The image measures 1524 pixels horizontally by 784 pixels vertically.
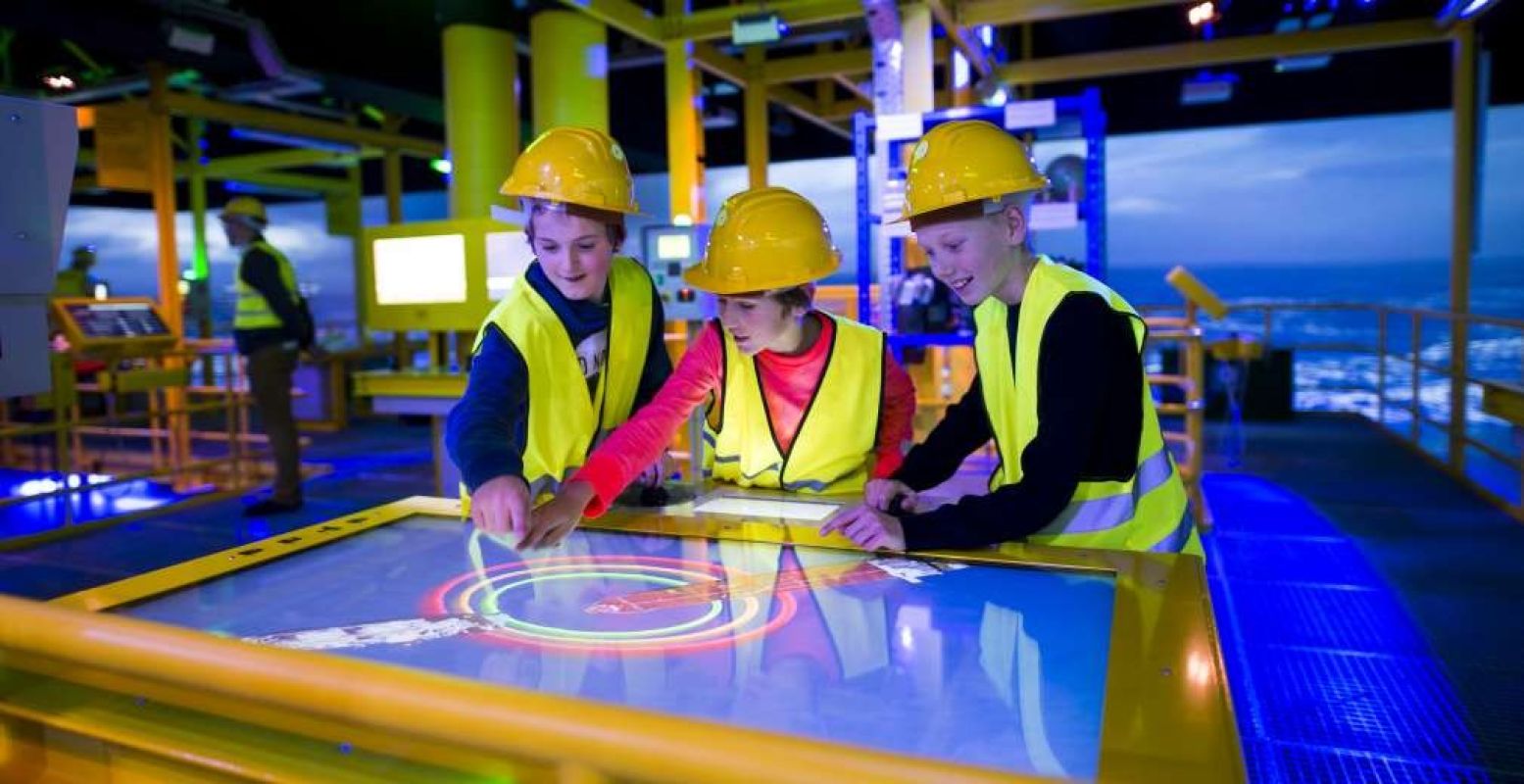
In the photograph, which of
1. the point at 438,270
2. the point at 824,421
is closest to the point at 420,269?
the point at 438,270

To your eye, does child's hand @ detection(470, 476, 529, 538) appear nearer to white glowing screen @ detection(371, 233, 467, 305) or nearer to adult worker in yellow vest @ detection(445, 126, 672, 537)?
adult worker in yellow vest @ detection(445, 126, 672, 537)

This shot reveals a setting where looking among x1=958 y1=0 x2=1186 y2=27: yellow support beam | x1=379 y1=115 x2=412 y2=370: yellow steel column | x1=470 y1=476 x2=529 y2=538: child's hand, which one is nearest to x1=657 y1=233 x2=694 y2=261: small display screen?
x1=958 y1=0 x2=1186 y2=27: yellow support beam

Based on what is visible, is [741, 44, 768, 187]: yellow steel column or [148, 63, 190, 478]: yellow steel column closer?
[148, 63, 190, 478]: yellow steel column

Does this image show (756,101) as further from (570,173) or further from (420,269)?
(570,173)

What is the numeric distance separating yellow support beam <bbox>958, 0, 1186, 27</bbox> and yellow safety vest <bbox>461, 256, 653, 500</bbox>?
4.74 m

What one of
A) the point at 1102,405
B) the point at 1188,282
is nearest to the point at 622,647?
the point at 1102,405

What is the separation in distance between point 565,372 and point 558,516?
0.48 meters

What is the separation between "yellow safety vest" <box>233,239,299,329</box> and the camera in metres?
6.56

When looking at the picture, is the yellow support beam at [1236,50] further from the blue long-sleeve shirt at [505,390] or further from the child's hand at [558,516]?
the child's hand at [558,516]

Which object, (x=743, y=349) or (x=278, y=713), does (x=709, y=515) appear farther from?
(x=278, y=713)

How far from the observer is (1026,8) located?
6.30 meters

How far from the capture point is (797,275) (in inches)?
87.7

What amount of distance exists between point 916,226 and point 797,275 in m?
0.35

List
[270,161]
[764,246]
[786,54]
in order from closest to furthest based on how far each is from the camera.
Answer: [764,246] → [786,54] → [270,161]
